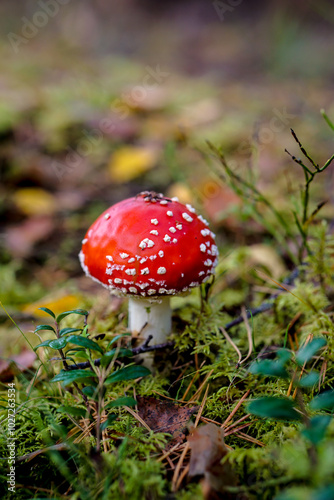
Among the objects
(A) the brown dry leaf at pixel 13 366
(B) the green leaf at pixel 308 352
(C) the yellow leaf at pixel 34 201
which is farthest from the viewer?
(C) the yellow leaf at pixel 34 201

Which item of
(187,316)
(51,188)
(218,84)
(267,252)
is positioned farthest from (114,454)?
(218,84)

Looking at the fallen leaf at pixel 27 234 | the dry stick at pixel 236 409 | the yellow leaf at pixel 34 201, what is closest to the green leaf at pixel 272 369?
the dry stick at pixel 236 409

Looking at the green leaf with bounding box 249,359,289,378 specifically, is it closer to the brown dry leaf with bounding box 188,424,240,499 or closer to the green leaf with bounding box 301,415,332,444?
the green leaf with bounding box 301,415,332,444

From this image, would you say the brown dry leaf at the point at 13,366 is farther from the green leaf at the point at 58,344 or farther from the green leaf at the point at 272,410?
the green leaf at the point at 272,410

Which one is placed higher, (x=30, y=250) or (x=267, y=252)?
(x=267, y=252)

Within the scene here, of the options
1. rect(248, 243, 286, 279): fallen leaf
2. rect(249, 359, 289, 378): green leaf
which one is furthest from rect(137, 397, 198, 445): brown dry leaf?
rect(248, 243, 286, 279): fallen leaf

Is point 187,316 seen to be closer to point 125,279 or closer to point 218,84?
point 125,279
